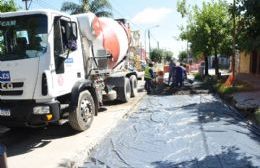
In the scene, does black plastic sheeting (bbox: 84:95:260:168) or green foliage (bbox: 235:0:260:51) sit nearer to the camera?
black plastic sheeting (bbox: 84:95:260:168)

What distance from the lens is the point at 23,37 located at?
9.00m

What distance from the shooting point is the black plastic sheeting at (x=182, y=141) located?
7.20 metres

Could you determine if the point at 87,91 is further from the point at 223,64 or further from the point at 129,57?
the point at 223,64

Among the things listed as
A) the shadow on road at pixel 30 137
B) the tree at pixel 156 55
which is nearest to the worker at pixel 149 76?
the shadow on road at pixel 30 137

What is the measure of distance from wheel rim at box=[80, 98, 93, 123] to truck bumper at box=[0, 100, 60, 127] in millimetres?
1302

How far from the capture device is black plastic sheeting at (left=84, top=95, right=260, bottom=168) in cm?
720

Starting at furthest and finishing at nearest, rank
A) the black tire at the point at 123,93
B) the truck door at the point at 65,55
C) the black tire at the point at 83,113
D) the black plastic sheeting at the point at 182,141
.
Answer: the black tire at the point at 123,93 → the black tire at the point at 83,113 → the truck door at the point at 65,55 → the black plastic sheeting at the point at 182,141

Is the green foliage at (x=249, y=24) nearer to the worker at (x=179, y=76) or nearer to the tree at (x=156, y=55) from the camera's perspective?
the worker at (x=179, y=76)

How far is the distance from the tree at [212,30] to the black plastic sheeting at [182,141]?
12.6m

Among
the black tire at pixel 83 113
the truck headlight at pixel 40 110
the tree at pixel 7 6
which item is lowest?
the black tire at pixel 83 113

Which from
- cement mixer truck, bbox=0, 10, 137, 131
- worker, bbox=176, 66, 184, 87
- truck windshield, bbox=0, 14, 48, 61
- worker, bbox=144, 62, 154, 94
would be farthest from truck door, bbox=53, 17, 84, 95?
worker, bbox=176, 66, 184, 87

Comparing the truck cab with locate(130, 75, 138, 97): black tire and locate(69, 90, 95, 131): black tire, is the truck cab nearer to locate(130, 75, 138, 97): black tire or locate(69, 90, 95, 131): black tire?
locate(69, 90, 95, 131): black tire

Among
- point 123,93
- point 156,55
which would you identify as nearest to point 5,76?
point 123,93

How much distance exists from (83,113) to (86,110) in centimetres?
20
